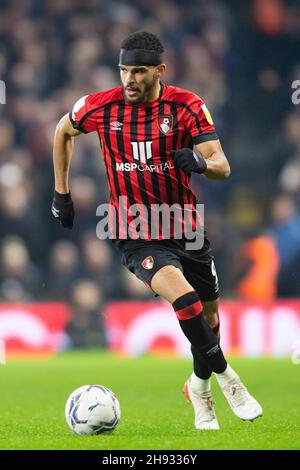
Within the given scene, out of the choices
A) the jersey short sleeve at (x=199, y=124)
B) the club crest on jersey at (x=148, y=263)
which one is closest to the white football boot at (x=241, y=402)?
the club crest on jersey at (x=148, y=263)

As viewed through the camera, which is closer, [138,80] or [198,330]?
[198,330]

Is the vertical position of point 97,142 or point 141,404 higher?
point 97,142

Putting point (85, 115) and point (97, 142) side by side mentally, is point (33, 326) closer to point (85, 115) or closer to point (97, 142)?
point (97, 142)

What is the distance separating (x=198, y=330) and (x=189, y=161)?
33.5 inches

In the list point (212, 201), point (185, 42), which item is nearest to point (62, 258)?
point (212, 201)

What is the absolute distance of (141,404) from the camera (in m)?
7.17

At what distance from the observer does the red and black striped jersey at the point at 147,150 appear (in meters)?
5.77

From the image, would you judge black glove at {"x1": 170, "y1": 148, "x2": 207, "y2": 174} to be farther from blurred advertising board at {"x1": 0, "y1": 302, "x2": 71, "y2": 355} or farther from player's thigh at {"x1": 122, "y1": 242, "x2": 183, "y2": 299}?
blurred advertising board at {"x1": 0, "y1": 302, "x2": 71, "y2": 355}

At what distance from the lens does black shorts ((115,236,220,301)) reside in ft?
18.3

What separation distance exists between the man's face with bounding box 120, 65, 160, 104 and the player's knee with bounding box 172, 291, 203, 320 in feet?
3.66

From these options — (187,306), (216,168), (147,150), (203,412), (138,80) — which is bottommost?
(203,412)

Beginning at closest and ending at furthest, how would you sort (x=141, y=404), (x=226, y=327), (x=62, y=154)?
(x=62, y=154) < (x=141, y=404) < (x=226, y=327)

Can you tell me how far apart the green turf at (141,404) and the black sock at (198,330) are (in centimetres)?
36

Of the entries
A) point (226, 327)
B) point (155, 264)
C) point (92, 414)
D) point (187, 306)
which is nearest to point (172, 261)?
point (155, 264)
